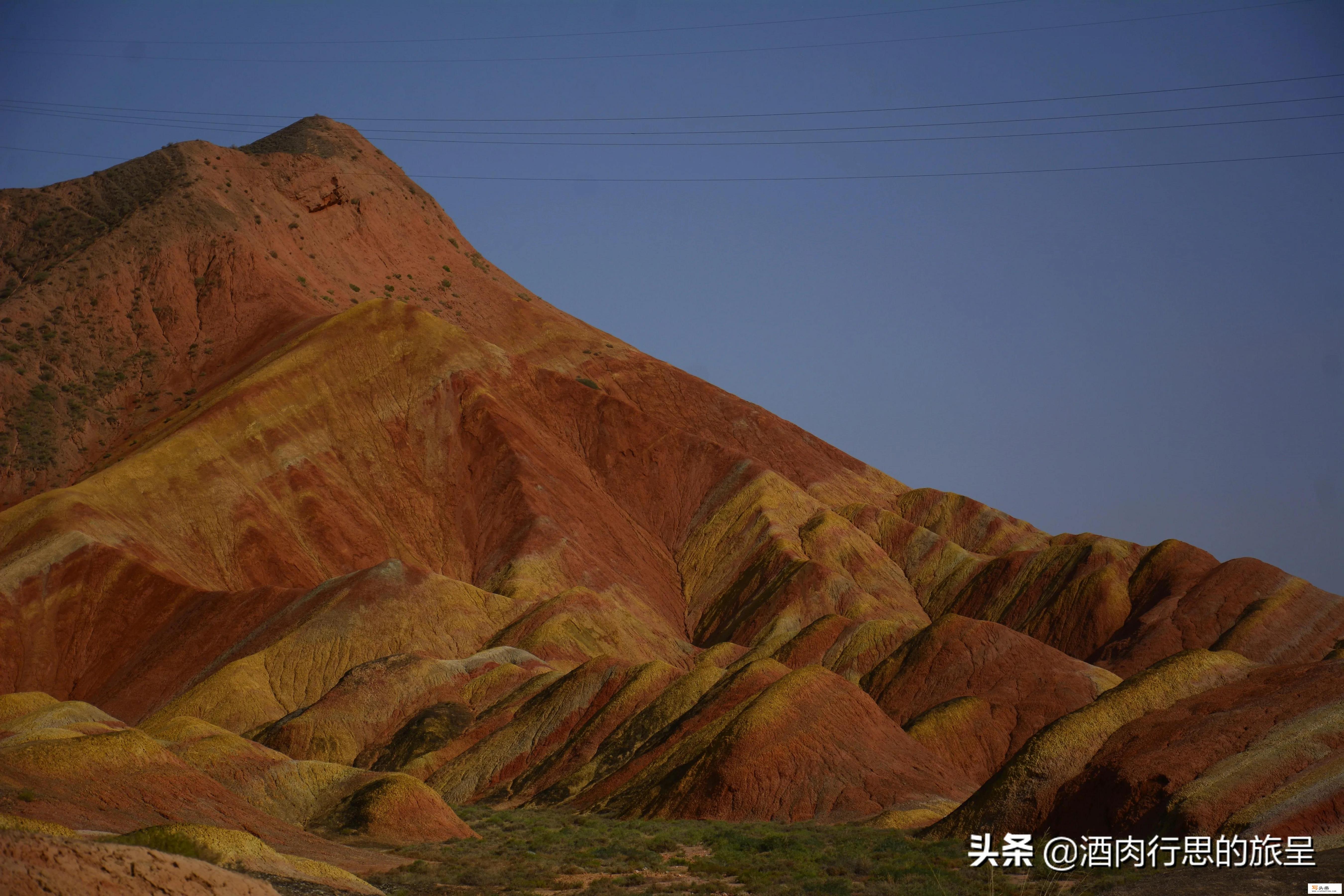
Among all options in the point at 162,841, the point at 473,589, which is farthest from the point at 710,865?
the point at 473,589

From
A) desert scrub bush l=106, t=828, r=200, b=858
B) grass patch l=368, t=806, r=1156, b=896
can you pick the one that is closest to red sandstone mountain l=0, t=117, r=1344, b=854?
grass patch l=368, t=806, r=1156, b=896

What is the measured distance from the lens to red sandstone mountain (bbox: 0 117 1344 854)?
3641cm

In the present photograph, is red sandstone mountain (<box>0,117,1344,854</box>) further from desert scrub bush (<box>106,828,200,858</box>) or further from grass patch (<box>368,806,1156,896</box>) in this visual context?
desert scrub bush (<box>106,828,200,858</box>)

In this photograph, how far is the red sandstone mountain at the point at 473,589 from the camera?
3641cm

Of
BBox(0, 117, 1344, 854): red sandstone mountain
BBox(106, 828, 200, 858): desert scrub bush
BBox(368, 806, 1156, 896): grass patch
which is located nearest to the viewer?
BBox(106, 828, 200, 858): desert scrub bush

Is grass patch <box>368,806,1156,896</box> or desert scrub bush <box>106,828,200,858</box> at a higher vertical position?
desert scrub bush <box>106,828,200,858</box>

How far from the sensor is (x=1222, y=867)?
80.6 feet

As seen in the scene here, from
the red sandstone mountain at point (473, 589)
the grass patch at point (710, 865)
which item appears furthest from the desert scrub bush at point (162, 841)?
the red sandstone mountain at point (473, 589)

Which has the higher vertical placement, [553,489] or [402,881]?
[553,489]

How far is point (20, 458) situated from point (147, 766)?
67.7 m

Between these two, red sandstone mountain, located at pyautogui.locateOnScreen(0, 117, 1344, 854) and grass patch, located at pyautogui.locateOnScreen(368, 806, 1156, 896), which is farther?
red sandstone mountain, located at pyautogui.locateOnScreen(0, 117, 1344, 854)

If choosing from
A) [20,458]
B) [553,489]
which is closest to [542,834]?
[553,489]

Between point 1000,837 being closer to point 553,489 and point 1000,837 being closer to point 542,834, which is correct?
point 542,834

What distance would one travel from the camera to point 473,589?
8075cm
